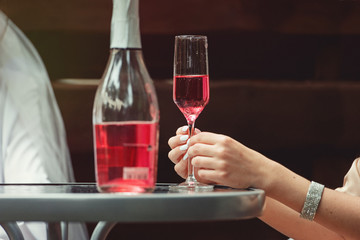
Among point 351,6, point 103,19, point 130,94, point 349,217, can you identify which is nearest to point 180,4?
point 103,19

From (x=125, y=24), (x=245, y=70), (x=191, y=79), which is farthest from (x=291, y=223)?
(x=245, y=70)

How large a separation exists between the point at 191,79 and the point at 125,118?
30 centimetres

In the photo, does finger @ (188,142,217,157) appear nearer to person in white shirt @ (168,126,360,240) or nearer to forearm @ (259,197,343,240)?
person in white shirt @ (168,126,360,240)

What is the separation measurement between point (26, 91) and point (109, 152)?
1224mm

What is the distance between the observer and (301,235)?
4.88 ft

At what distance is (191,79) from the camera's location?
1.20 meters

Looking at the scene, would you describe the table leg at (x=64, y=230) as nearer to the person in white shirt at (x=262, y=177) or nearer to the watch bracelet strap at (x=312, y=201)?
the person in white shirt at (x=262, y=177)

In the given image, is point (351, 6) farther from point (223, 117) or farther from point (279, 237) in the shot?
point (279, 237)

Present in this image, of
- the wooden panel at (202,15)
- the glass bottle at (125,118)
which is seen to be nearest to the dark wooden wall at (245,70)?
the wooden panel at (202,15)

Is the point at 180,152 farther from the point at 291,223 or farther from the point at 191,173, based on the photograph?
the point at 291,223

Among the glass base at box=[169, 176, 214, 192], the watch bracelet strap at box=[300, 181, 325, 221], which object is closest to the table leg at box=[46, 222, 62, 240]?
the glass base at box=[169, 176, 214, 192]

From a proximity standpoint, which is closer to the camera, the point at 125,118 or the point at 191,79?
the point at 125,118

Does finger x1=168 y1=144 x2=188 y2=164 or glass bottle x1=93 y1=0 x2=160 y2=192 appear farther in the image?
finger x1=168 y1=144 x2=188 y2=164

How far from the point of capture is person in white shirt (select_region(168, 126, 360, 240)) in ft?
3.62
